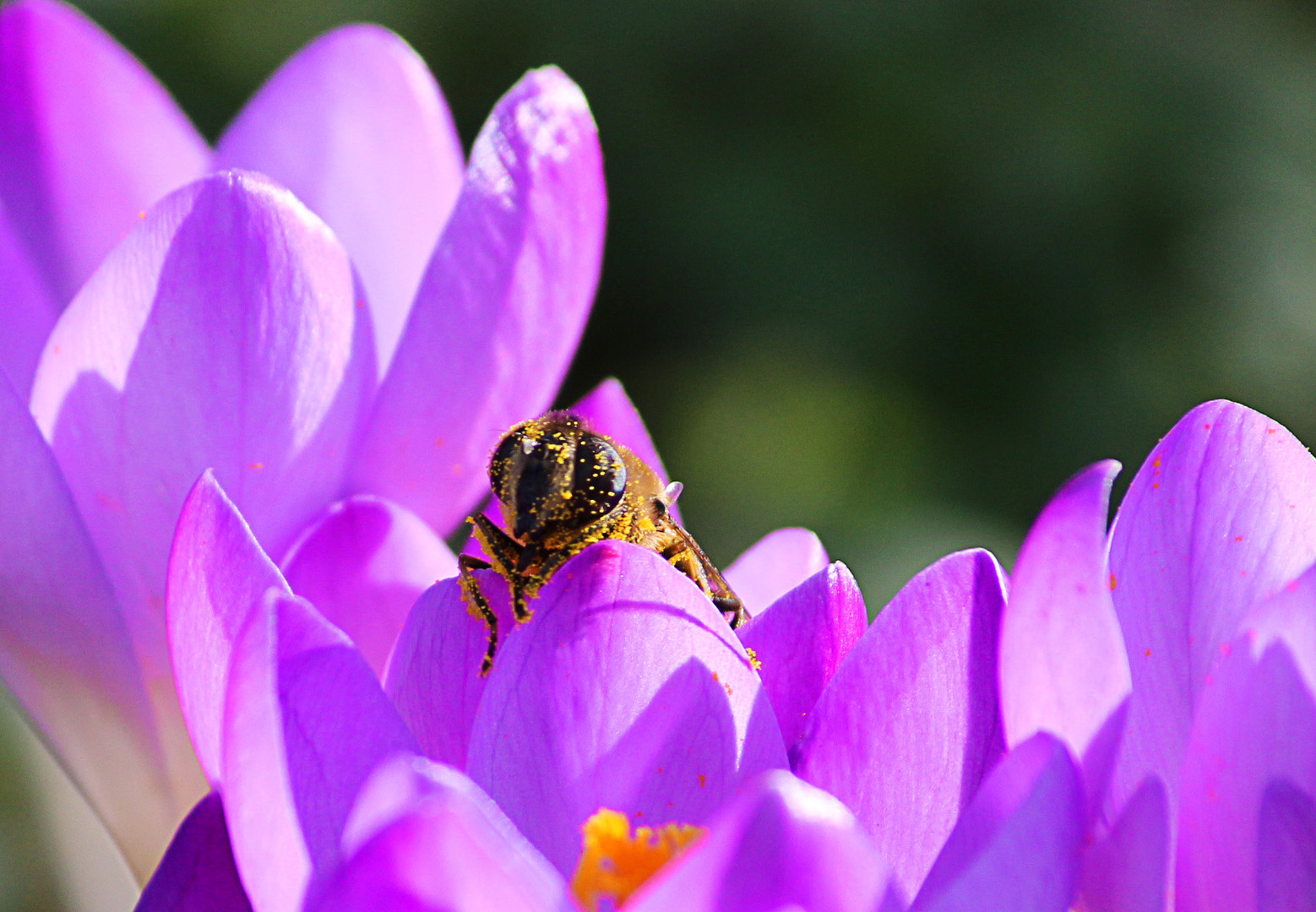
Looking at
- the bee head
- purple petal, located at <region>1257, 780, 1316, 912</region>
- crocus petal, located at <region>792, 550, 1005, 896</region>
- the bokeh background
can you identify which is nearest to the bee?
the bee head

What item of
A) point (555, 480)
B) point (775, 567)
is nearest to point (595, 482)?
point (555, 480)

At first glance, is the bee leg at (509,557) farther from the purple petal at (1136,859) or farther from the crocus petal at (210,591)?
the purple petal at (1136,859)

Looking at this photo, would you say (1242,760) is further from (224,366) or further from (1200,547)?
(224,366)

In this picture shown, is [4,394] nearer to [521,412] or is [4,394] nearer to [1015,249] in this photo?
[521,412]

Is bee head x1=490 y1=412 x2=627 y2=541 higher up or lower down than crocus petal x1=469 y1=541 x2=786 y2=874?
higher up

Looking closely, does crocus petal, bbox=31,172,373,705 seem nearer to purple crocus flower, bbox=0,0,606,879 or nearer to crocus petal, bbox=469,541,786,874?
purple crocus flower, bbox=0,0,606,879
